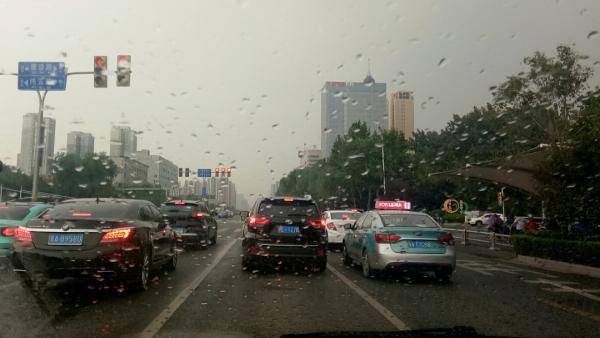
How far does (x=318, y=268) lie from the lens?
11570 mm

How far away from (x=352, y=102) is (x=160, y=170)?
40.8 metres

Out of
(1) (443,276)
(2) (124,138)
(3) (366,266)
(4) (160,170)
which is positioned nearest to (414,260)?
(3) (366,266)

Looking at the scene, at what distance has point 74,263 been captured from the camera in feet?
24.9

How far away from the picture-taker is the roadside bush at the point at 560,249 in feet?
42.1

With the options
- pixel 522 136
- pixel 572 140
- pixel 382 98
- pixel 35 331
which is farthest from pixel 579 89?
pixel 35 331

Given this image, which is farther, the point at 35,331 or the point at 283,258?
the point at 283,258

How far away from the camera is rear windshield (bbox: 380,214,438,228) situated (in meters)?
A: 10.5

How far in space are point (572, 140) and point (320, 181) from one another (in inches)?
2140

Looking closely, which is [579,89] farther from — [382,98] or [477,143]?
[477,143]

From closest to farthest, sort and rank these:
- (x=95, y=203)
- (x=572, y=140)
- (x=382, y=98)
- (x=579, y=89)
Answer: (x=95, y=203), (x=572, y=140), (x=382, y=98), (x=579, y=89)

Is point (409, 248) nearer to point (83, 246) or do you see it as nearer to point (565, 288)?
point (565, 288)

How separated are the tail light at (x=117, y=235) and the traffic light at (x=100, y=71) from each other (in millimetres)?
9217

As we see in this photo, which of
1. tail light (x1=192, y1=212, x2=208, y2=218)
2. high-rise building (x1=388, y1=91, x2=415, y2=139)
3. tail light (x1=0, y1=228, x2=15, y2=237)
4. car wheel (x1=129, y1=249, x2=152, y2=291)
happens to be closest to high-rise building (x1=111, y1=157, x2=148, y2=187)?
high-rise building (x1=388, y1=91, x2=415, y2=139)

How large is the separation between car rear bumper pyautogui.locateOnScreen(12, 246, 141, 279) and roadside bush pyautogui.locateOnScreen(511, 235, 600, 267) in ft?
34.4
